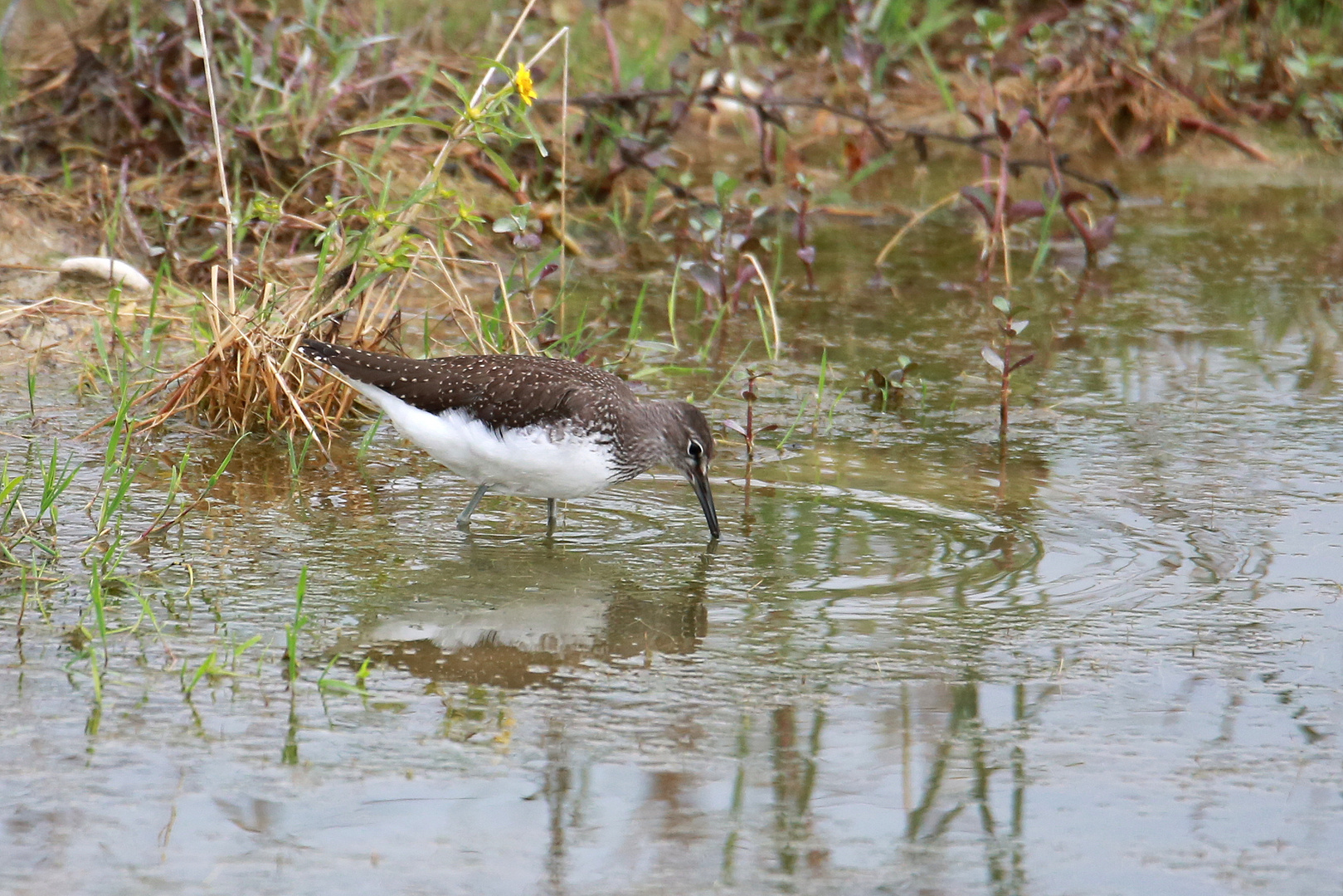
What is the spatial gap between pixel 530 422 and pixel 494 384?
25 cm

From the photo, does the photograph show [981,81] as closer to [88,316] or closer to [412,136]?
[412,136]

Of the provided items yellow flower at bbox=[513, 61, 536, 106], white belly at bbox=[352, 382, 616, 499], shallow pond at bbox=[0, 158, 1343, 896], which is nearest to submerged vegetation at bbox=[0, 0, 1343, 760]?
yellow flower at bbox=[513, 61, 536, 106]

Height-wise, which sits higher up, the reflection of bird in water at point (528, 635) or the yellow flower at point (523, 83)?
the yellow flower at point (523, 83)

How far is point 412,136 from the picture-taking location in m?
9.09

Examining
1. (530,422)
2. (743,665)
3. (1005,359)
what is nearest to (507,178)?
(530,422)

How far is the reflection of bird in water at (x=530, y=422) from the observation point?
5383mm

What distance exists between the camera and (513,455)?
17.5 ft

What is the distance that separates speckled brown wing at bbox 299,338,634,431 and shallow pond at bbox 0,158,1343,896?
430 mm

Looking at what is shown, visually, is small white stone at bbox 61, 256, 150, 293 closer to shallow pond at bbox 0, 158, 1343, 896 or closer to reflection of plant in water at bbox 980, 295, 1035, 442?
shallow pond at bbox 0, 158, 1343, 896

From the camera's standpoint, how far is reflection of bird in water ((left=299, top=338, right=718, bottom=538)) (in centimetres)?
Answer: 538

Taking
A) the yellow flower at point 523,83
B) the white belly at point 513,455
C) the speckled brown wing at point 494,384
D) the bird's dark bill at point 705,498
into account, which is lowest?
the bird's dark bill at point 705,498

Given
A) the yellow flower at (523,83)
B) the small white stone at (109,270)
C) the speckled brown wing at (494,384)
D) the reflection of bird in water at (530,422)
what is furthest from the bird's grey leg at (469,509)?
the small white stone at (109,270)

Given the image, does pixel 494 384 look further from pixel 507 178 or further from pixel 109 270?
pixel 109 270

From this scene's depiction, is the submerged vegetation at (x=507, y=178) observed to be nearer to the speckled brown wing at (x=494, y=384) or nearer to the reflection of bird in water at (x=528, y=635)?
the reflection of bird in water at (x=528, y=635)
